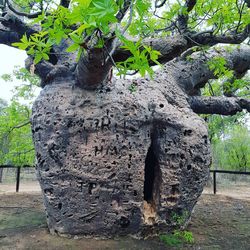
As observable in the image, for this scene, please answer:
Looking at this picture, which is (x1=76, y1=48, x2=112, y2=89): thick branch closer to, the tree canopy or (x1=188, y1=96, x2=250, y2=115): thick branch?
the tree canopy

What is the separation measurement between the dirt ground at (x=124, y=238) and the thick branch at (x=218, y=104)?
2.29 metres

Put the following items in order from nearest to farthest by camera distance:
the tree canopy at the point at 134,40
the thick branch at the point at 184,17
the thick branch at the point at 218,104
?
the tree canopy at the point at 134,40 → the thick branch at the point at 184,17 → the thick branch at the point at 218,104

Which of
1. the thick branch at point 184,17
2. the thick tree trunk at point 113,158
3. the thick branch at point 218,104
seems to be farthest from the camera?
the thick branch at point 218,104

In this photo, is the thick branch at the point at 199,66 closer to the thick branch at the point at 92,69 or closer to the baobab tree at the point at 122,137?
the baobab tree at the point at 122,137

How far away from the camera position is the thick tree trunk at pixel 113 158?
4.54 m

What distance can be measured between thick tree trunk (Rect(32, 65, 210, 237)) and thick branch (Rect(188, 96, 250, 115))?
51.5 inches

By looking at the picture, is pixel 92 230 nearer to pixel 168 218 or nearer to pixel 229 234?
pixel 168 218

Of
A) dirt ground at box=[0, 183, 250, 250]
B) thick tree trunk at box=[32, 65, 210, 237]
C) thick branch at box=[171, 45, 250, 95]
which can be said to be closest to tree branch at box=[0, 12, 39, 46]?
thick tree trunk at box=[32, 65, 210, 237]

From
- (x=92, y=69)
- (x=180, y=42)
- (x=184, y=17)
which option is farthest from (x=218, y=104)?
(x=92, y=69)

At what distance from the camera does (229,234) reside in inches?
200

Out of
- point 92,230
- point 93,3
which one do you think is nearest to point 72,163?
point 92,230

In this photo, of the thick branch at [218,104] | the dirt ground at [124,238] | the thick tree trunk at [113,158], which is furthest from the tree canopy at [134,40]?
the dirt ground at [124,238]

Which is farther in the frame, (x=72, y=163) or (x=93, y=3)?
(x=72, y=163)

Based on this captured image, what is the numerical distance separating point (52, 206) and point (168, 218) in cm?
191
